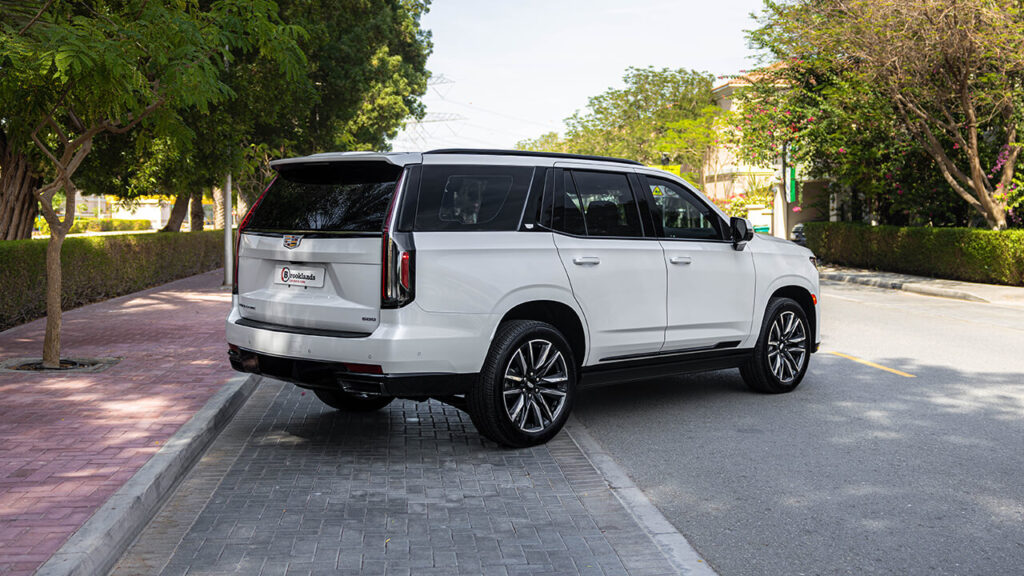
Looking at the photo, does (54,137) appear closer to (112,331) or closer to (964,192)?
(112,331)

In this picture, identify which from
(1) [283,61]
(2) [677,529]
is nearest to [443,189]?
(2) [677,529]

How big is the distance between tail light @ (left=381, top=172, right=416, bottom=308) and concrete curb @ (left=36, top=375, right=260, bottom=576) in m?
1.59

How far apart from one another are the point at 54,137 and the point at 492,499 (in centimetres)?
1321

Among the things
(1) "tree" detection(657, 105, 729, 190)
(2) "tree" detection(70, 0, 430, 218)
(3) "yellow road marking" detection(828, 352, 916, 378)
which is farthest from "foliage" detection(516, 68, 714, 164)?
(3) "yellow road marking" detection(828, 352, 916, 378)

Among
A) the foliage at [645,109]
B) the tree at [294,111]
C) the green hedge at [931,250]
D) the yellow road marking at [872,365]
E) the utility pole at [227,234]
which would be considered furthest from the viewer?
the foliage at [645,109]

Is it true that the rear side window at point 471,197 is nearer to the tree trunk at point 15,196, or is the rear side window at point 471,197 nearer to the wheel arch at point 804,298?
the wheel arch at point 804,298

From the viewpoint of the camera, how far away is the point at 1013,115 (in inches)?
790

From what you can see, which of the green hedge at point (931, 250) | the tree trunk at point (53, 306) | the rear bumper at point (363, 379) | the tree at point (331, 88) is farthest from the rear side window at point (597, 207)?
the green hedge at point (931, 250)

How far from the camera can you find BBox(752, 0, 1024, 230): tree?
18.5 metres

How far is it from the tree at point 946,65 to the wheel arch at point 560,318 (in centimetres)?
1474

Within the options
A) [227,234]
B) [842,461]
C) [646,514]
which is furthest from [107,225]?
[646,514]

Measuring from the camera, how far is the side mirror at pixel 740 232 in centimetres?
802

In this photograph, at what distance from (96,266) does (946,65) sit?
17.1 meters

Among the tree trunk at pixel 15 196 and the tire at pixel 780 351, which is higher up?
the tree trunk at pixel 15 196
